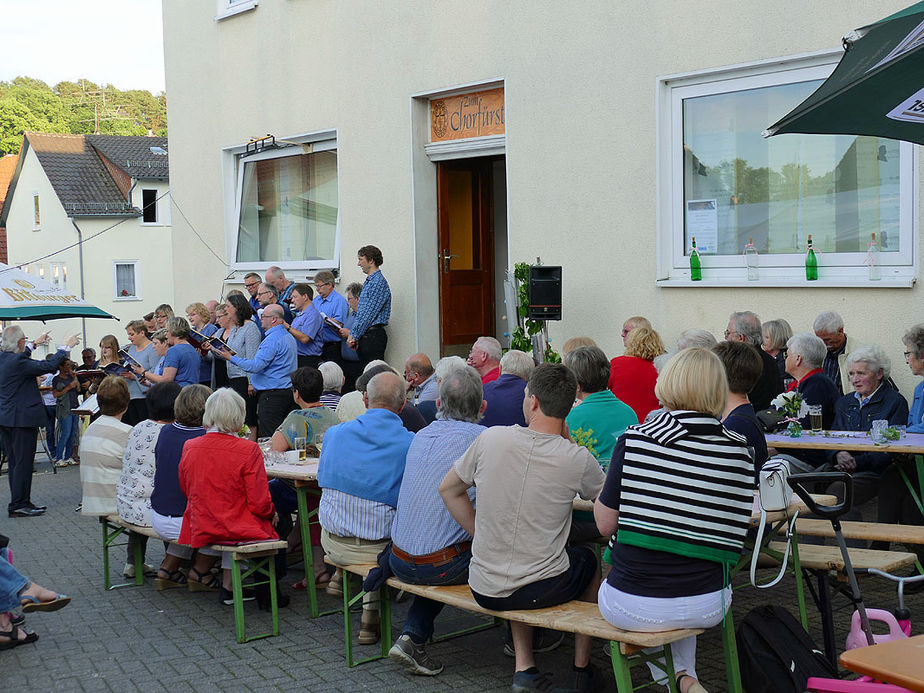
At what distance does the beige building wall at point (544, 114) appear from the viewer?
328 inches

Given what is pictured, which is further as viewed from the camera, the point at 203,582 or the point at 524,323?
the point at 524,323

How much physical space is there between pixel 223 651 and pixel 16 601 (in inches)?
50.8

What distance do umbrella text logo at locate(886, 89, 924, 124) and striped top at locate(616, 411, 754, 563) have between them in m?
1.58

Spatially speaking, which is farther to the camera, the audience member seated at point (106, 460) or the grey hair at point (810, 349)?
the audience member seated at point (106, 460)

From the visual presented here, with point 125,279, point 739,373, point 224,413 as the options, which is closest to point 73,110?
point 125,279

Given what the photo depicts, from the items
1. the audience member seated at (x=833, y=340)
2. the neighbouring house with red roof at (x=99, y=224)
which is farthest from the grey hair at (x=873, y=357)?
the neighbouring house with red roof at (x=99, y=224)

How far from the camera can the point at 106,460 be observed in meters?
7.60

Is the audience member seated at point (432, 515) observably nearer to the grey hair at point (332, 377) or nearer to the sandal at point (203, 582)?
the sandal at point (203, 582)

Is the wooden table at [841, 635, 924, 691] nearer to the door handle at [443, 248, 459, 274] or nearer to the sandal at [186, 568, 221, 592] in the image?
the sandal at [186, 568, 221, 592]

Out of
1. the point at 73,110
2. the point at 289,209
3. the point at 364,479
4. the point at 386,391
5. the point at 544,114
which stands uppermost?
the point at 73,110

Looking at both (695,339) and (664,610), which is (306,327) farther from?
(664,610)

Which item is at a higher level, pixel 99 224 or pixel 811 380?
pixel 99 224

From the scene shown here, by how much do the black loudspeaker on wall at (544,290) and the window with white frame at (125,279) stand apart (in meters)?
35.2

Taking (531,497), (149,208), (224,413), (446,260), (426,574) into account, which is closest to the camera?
(531,497)
